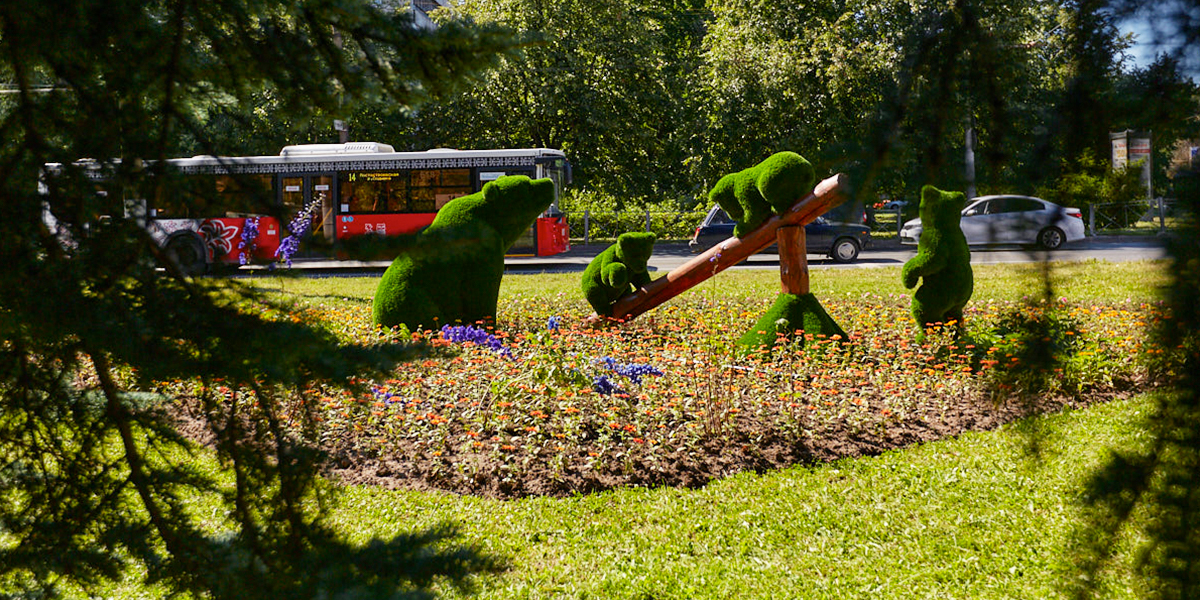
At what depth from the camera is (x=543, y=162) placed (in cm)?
1780

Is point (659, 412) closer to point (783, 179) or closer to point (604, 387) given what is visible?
point (604, 387)

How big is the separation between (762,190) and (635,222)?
19.5 metres

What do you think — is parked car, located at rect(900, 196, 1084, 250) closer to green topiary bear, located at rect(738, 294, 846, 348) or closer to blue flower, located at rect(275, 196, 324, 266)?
blue flower, located at rect(275, 196, 324, 266)

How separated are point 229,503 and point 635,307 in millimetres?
6826

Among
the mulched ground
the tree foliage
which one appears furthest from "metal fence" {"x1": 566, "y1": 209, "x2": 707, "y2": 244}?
the tree foliage

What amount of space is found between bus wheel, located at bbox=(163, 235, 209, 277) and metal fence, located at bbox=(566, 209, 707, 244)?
24.3m

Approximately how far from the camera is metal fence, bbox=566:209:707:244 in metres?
25.7

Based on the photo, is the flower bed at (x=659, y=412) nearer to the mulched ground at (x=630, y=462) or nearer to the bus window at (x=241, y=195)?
the mulched ground at (x=630, y=462)

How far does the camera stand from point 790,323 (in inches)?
264

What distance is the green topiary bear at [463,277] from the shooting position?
7352 millimetres

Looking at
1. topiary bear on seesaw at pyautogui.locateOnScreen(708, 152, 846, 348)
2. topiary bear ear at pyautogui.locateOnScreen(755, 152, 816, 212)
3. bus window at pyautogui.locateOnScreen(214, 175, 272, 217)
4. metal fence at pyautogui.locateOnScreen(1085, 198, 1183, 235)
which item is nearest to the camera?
metal fence at pyautogui.locateOnScreen(1085, 198, 1183, 235)

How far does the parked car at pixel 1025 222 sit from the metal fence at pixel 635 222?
970 inches

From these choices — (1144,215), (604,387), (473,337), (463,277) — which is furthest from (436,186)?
(1144,215)

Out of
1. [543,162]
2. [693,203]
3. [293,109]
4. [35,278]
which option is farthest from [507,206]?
[693,203]
